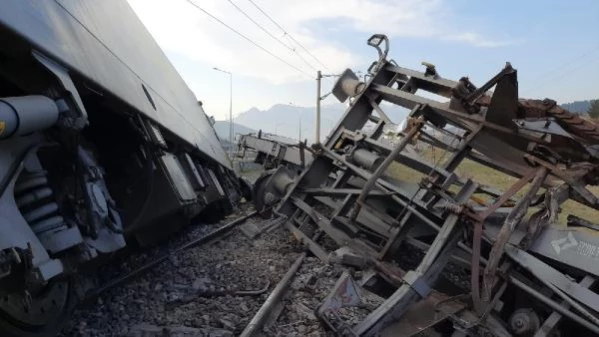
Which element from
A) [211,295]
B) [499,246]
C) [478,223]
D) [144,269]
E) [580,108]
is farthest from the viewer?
[580,108]

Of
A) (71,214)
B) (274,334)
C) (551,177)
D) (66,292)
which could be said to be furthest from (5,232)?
(551,177)

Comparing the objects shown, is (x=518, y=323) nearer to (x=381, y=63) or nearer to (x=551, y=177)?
(x=551, y=177)

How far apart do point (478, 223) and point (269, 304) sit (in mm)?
1941

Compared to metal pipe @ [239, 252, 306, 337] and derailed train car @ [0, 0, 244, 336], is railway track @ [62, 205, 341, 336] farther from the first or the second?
derailed train car @ [0, 0, 244, 336]

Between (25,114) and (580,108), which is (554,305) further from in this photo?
(580,108)

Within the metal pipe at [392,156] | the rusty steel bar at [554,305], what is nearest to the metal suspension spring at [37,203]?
the rusty steel bar at [554,305]

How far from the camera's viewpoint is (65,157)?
3758 millimetres

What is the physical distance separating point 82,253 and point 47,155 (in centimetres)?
75

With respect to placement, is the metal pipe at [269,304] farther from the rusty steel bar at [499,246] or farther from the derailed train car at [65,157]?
the rusty steel bar at [499,246]

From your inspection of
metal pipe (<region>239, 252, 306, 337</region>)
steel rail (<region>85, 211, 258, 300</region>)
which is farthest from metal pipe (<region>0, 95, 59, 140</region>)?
metal pipe (<region>239, 252, 306, 337</region>)

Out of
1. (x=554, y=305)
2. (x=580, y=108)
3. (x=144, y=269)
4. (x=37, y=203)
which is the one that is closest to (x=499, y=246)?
(x=554, y=305)

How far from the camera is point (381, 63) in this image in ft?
25.9

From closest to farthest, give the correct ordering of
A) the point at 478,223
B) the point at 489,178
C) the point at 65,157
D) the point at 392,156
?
the point at 65,157
the point at 478,223
the point at 392,156
the point at 489,178

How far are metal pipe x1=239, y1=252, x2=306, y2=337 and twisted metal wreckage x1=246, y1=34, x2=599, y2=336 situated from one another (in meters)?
0.48
